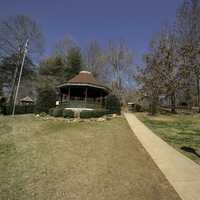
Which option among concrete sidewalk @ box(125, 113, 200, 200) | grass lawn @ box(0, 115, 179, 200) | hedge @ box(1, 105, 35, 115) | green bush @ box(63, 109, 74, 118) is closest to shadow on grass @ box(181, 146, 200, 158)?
concrete sidewalk @ box(125, 113, 200, 200)

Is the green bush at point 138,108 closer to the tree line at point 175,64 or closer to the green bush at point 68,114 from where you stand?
the tree line at point 175,64

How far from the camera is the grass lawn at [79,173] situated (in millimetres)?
3851

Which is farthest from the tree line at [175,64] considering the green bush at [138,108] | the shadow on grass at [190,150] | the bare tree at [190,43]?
the shadow on grass at [190,150]

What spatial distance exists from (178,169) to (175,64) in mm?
19060

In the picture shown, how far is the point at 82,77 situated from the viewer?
2181 centimetres

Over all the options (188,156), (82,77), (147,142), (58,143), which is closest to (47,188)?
(58,143)

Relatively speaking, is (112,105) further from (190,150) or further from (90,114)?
(190,150)

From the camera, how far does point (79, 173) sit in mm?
4902

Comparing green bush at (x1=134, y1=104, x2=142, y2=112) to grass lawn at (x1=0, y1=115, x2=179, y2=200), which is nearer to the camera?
grass lawn at (x1=0, y1=115, x2=179, y2=200)

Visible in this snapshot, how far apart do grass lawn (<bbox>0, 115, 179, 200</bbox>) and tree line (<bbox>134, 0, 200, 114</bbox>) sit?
15390 mm

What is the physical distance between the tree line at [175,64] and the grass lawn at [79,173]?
50.5 feet

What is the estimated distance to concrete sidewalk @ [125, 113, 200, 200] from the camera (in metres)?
4.00

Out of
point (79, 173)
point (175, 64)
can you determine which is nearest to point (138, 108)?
point (175, 64)

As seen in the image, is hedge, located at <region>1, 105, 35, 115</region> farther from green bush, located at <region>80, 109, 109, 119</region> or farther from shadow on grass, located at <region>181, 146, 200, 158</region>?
shadow on grass, located at <region>181, 146, 200, 158</region>
